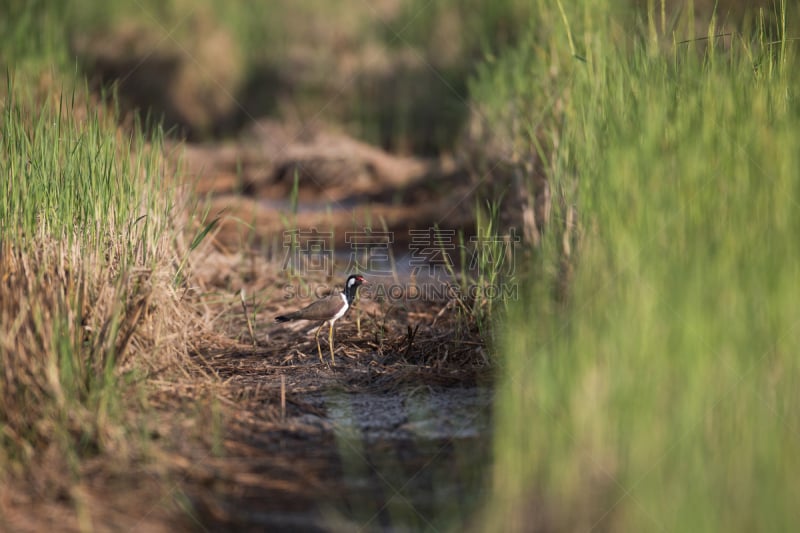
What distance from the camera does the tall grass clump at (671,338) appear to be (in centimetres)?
331

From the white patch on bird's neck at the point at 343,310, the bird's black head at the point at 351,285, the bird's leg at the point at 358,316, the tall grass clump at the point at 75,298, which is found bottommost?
the bird's leg at the point at 358,316

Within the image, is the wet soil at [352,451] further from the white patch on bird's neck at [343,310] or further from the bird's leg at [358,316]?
the bird's leg at [358,316]

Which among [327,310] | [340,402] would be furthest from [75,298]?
[327,310]

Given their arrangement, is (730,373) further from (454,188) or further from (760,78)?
(454,188)

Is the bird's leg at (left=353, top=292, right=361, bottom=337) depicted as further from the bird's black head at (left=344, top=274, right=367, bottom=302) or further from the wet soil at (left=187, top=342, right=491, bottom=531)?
the wet soil at (left=187, top=342, right=491, bottom=531)

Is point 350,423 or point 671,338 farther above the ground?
point 671,338

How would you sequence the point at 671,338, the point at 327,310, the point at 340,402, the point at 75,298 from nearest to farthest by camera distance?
the point at 671,338
the point at 75,298
the point at 340,402
the point at 327,310

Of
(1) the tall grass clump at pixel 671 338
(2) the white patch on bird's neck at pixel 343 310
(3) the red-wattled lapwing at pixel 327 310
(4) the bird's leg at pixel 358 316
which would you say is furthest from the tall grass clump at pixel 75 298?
(1) the tall grass clump at pixel 671 338

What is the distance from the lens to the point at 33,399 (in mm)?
4004

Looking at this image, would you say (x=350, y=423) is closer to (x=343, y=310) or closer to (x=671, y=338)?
(x=343, y=310)

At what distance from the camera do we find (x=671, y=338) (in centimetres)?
354

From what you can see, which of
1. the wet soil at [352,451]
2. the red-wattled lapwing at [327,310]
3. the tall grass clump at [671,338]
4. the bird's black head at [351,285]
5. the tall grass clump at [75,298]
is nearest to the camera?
the tall grass clump at [671,338]

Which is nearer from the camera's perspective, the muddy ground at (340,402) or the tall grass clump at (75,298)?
the muddy ground at (340,402)

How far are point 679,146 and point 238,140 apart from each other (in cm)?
912
